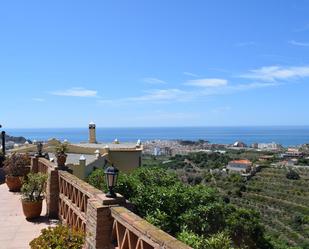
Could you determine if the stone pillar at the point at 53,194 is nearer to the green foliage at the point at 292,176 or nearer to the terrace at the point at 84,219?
the terrace at the point at 84,219

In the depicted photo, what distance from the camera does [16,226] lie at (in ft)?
29.2

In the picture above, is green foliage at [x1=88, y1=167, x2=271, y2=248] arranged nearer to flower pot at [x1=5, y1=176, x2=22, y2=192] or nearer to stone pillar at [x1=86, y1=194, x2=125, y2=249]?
flower pot at [x1=5, y1=176, x2=22, y2=192]

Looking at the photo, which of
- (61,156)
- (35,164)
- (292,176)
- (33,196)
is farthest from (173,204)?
(292,176)

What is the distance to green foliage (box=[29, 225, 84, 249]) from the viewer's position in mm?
5242

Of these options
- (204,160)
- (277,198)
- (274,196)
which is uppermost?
(204,160)

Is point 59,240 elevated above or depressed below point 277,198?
above

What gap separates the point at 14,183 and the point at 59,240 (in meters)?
8.79

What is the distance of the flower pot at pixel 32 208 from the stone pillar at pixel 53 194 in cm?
24

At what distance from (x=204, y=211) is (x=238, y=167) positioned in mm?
98294

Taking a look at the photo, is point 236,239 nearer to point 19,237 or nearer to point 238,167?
point 19,237

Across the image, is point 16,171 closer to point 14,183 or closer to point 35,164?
point 14,183

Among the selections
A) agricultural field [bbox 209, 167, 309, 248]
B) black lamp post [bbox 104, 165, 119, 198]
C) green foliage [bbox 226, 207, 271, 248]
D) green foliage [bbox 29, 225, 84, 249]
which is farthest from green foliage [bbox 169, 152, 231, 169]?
black lamp post [bbox 104, 165, 119, 198]

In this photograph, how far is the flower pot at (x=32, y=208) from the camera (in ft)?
30.7

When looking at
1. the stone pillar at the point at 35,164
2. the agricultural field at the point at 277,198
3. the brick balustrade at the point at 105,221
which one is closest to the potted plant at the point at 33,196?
the brick balustrade at the point at 105,221
